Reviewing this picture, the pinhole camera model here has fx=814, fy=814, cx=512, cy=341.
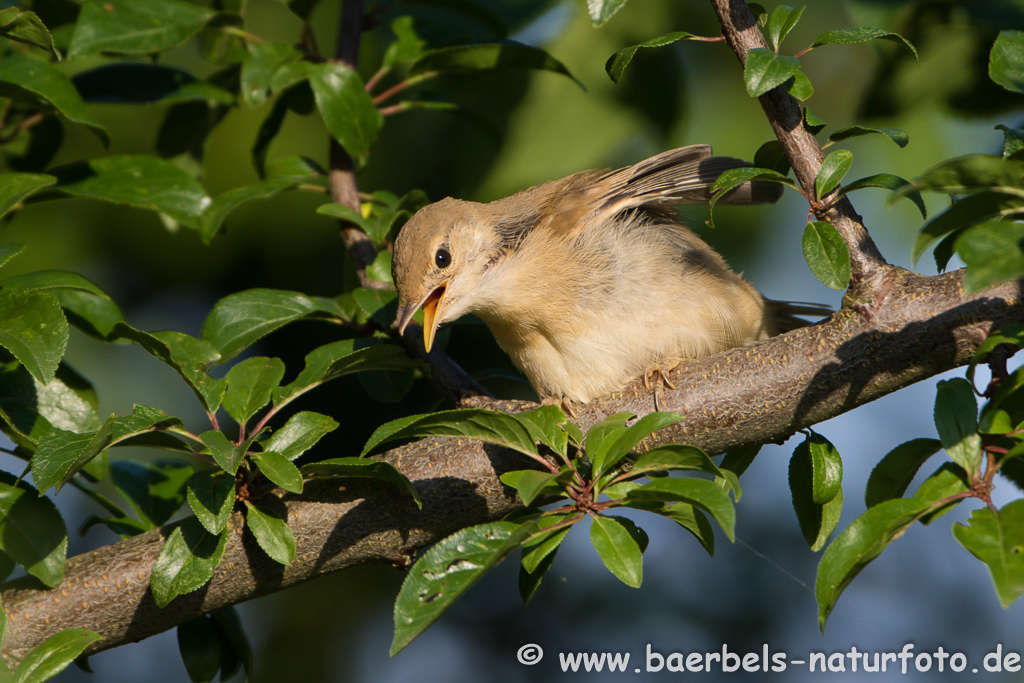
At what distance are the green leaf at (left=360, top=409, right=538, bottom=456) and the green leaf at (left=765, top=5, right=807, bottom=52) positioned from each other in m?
1.17

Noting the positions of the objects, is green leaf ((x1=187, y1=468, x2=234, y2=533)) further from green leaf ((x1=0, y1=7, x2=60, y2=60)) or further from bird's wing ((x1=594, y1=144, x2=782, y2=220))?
bird's wing ((x1=594, y1=144, x2=782, y2=220))

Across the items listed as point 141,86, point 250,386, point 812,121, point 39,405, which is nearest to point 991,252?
point 812,121

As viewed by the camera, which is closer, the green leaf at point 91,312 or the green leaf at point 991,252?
the green leaf at point 991,252

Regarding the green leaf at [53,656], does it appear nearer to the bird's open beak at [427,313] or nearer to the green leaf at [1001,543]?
the bird's open beak at [427,313]

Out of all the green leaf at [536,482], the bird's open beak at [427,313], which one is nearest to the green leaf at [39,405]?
the bird's open beak at [427,313]

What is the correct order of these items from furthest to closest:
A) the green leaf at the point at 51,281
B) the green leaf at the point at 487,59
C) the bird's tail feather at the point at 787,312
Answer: the bird's tail feather at the point at 787,312 → the green leaf at the point at 487,59 → the green leaf at the point at 51,281

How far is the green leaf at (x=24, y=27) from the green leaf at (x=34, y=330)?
676 millimetres

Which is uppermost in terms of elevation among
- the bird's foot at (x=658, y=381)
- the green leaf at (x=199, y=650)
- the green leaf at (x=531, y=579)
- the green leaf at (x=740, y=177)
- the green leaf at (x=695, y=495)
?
the green leaf at (x=740, y=177)

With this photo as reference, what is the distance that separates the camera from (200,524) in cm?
210

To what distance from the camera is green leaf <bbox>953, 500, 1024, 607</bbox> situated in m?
1.43

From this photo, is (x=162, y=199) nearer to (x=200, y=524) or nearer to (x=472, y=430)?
(x=200, y=524)

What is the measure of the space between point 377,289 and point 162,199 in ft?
2.59

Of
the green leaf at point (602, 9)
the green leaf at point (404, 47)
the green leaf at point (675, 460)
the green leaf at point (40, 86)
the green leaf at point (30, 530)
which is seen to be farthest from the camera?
the green leaf at point (404, 47)

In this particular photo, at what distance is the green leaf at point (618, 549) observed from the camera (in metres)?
1.68
